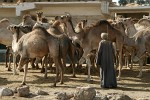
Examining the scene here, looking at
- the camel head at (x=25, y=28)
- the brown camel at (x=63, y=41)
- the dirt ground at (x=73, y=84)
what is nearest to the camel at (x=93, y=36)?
the brown camel at (x=63, y=41)

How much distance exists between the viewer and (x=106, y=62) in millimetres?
13938

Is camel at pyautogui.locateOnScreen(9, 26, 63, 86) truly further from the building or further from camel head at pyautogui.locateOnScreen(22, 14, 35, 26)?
the building

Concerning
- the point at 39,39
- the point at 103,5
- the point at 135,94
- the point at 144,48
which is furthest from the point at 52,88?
the point at 103,5

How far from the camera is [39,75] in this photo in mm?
17422

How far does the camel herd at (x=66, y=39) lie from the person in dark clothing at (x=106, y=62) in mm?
1423

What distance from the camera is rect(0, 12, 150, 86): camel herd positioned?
1431 cm

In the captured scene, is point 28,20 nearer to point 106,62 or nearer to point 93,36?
Result: point 93,36

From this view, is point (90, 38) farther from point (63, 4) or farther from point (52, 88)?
point (63, 4)

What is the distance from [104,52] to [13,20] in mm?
18888

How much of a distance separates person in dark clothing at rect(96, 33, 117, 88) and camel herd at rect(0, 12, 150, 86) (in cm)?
142

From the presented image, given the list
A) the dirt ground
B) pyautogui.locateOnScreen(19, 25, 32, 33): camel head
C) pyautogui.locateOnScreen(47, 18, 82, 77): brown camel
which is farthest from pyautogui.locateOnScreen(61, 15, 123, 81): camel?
pyautogui.locateOnScreen(19, 25, 32, 33): camel head

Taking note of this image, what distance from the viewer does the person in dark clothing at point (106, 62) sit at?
13906mm

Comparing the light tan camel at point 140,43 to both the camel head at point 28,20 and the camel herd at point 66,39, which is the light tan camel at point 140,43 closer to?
the camel herd at point 66,39

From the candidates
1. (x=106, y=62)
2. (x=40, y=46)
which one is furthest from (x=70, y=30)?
(x=106, y=62)
